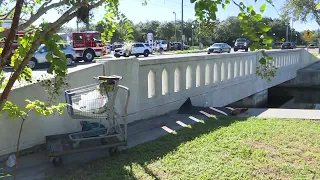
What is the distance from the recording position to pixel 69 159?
483 cm

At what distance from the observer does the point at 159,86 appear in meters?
8.16

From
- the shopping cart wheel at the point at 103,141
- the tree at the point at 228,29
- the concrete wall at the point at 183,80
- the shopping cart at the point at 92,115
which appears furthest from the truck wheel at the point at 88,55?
the shopping cart wheel at the point at 103,141

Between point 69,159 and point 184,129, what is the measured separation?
7.74 ft

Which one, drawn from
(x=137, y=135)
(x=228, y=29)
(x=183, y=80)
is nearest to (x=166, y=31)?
(x=228, y=29)

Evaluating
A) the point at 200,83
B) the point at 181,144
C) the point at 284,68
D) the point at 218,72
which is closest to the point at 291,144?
the point at 181,144

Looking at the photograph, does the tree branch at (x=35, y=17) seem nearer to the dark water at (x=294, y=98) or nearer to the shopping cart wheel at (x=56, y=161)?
the shopping cart wheel at (x=56, y=161)

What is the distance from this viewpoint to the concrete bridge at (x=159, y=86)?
5.12m

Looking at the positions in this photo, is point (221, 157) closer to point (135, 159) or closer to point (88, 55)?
point (135, 159)

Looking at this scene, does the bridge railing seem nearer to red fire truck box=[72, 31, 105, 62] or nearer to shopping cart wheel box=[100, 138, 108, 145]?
shopping cart wheel box=[100, 138, 108, 145]

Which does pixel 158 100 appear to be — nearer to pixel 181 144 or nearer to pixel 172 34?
pixel 181 144

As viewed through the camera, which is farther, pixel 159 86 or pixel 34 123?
pixel 159 86

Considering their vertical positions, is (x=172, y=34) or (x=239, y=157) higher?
(x=172, y=34)

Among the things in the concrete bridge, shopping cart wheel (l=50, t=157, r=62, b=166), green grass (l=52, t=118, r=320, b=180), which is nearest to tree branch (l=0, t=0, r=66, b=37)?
green grass (l=52, t=118, r=320, b=180)

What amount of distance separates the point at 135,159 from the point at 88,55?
2162 cm
